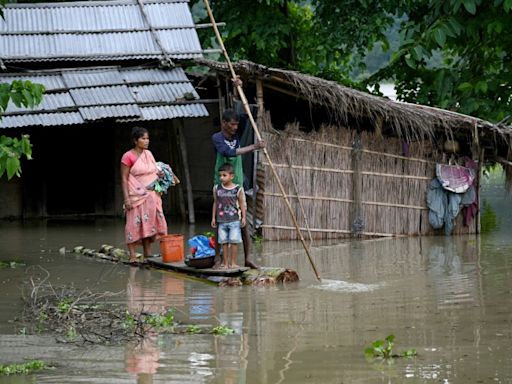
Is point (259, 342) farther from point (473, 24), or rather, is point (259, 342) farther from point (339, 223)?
point (473, 24)

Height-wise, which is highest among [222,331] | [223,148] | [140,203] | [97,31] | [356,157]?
[97,31]

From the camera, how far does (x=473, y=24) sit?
46.6 feet

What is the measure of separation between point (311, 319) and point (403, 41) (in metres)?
8.80

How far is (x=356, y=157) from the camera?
13.2 metres

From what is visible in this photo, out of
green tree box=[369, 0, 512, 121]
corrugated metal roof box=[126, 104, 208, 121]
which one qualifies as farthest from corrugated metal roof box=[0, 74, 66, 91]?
green tree box=[369, 0, 512, 121]

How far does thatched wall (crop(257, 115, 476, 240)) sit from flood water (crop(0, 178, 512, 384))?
893mm

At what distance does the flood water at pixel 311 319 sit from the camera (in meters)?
5.82

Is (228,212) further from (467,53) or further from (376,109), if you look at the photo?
(467,53)

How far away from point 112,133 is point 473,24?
563 cm

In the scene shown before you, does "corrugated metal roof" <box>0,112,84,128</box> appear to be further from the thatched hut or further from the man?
the man

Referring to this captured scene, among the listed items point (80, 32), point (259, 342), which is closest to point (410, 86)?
point (80, 32)

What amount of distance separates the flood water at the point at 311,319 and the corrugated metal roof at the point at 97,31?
3567 millimetres

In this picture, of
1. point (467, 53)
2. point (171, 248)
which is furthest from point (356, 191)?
point (171, 248)

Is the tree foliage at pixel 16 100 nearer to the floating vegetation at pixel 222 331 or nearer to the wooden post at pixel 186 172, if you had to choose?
the floating vegetation at pixel 222 331
